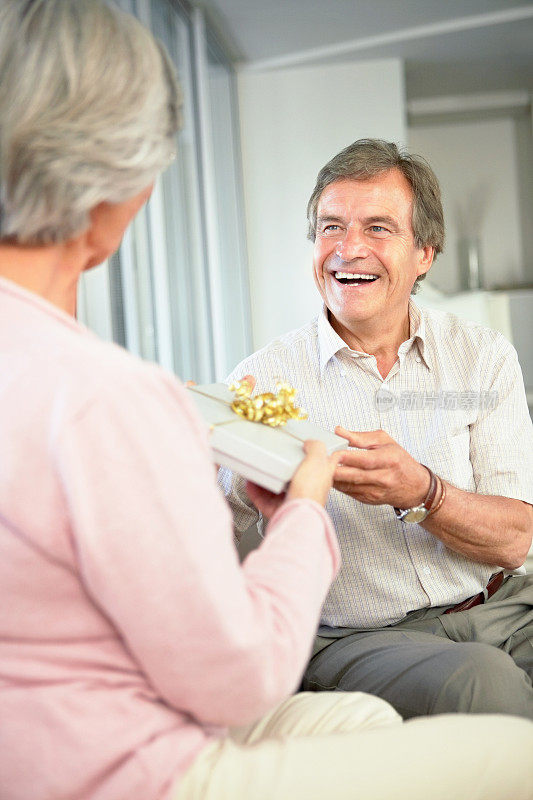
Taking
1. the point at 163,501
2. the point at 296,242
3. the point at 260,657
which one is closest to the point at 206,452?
the point at 163,501

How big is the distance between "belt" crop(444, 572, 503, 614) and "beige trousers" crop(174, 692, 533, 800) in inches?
30.5

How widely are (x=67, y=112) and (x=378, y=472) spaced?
82cm

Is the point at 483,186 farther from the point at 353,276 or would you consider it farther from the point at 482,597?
the point at 482,597

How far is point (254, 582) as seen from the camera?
34.6 inches

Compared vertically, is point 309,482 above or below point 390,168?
below

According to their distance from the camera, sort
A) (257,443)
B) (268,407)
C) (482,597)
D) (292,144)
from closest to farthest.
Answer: (257,443) < (268,407) < (482,597) < (292,144)

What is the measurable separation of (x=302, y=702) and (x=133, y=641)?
45cm

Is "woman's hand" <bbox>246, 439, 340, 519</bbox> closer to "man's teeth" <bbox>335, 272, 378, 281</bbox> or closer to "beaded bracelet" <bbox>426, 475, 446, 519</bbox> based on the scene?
"beaded bracelet" <bbox>426, 475, 446, 519</bbox>

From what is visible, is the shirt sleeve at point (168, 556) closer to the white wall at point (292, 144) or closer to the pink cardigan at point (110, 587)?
the pink cardigan at point (110, 587)

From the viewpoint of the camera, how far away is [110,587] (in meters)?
0.76

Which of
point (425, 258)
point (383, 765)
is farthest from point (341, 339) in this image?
point (383, 765)

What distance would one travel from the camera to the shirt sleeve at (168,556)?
29.5 inches

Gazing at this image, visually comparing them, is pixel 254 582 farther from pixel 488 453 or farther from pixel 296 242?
pixel 296 242

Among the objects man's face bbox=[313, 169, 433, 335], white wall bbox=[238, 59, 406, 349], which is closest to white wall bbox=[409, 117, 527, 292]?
white wall bbox=[238, 59, 406, 349]
